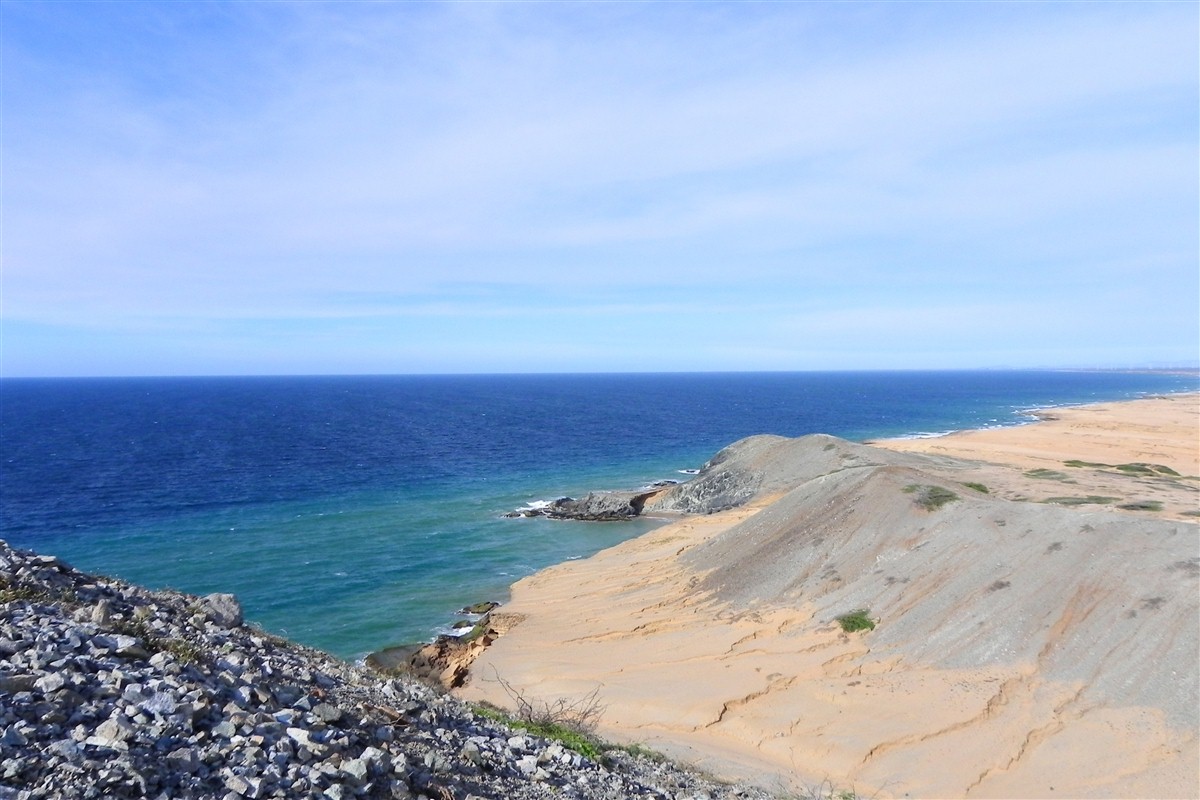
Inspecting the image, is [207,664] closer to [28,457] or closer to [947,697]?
[947,697]

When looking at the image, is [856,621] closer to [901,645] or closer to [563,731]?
[901,645]

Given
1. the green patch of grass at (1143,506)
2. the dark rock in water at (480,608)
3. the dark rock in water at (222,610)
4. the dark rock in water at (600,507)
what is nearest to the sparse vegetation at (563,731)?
the dark rock in water at (222,610)

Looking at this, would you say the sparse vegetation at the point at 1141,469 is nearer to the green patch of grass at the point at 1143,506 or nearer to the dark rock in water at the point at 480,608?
the green patch of grass at the point at 1143,506

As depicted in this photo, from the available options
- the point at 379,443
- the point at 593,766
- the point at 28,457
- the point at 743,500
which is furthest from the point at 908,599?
the point at 28,457

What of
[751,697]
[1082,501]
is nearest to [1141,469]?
[1082,501]

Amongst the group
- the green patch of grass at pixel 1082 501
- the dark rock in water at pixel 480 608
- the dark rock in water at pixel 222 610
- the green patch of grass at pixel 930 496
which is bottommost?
the dark rock in water at pixel 480 608

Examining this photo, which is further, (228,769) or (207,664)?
(207,664)
